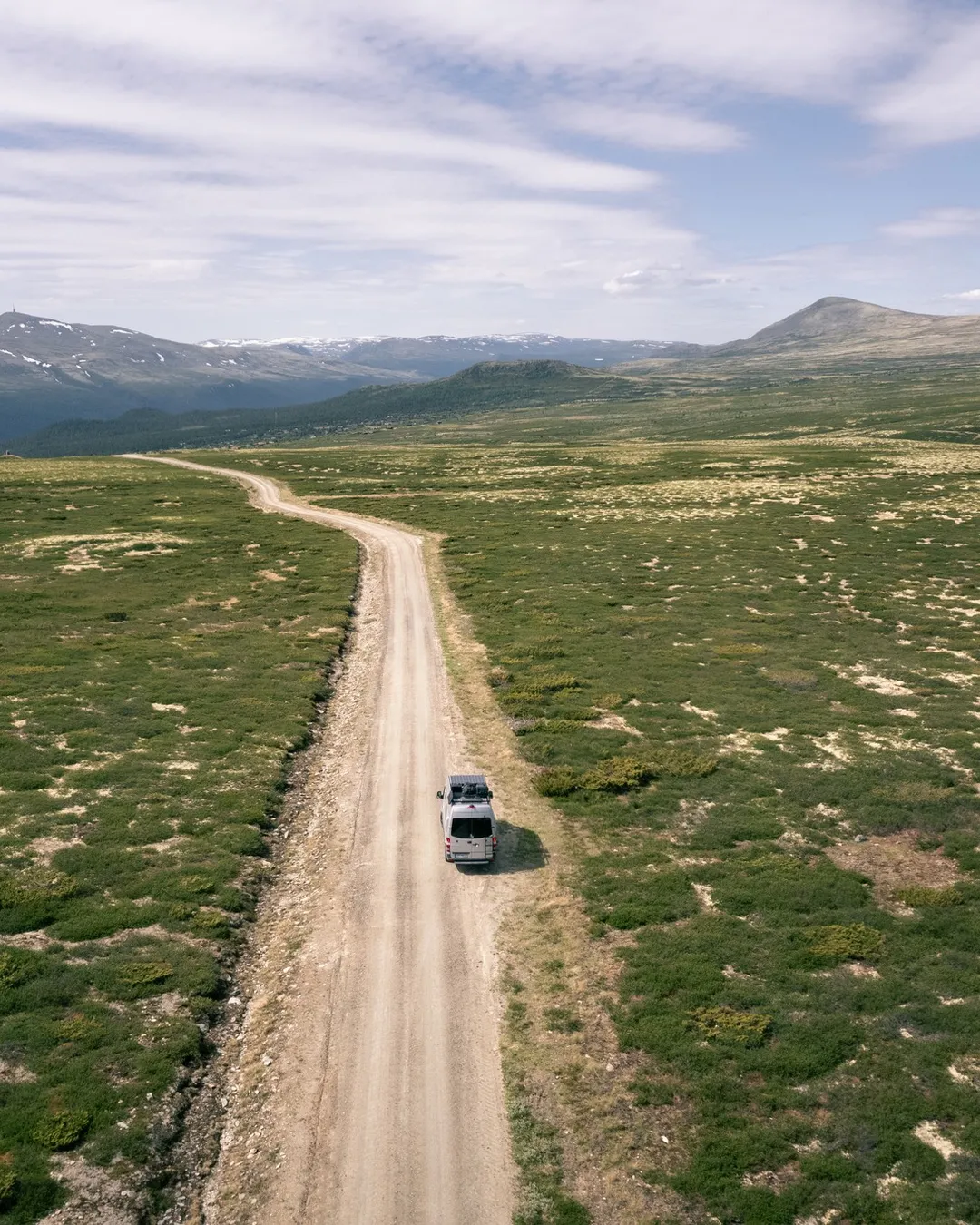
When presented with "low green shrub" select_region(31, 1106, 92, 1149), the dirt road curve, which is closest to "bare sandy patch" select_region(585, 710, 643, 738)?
the dirt road curve

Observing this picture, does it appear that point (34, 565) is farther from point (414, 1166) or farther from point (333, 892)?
point (414, 1166)

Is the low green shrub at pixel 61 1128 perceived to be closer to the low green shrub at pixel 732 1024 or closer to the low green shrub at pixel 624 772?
the low green shrub at pixel 732 1024

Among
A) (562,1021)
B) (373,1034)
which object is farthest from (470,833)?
(373,1034)

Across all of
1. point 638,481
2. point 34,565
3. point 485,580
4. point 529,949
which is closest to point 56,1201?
point 529,949

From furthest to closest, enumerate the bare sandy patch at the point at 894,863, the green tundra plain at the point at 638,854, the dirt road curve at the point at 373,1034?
1. the bare sandy patch at the point at 894,863
2. the green tundra plain at the point at 638,854
3. the dirt road curve at the point at 373,1034

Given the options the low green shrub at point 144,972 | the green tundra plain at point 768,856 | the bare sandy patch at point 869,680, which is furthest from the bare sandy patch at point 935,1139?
the bare sandy patch at point 869,680

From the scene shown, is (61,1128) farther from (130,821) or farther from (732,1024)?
(732,1024)
